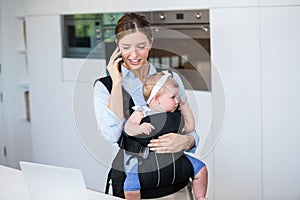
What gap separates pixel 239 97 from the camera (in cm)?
318

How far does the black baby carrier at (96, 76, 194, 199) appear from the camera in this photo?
229 cm

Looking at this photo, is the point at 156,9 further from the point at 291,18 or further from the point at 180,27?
the point at 291,18

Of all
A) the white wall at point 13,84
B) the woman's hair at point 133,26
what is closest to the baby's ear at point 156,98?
the woman's hair at point 133,26

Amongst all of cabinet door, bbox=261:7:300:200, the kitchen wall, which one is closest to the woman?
the kitchen wall

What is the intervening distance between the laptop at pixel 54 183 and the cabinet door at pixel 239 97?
1564 millimetres

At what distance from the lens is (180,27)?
349 centimetres

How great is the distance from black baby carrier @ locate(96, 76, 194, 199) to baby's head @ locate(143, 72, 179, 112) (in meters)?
0.04

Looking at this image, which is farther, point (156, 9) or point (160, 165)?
point (156, 9)

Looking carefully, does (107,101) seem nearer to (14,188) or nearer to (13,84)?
(14,188)

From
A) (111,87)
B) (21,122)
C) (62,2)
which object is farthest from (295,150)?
(21,122)

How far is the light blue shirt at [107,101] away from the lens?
89.2 inches

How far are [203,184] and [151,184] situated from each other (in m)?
0.23

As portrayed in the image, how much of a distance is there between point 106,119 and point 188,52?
140cm

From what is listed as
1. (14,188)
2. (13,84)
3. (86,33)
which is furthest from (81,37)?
(14,188)
